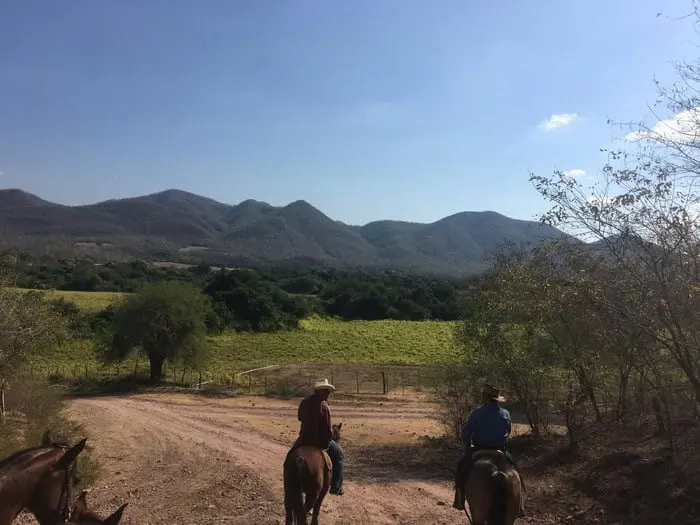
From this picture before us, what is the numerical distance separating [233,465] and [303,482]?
6290 millimetres

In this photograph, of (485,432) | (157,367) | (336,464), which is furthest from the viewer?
(157,367)

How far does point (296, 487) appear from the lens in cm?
780

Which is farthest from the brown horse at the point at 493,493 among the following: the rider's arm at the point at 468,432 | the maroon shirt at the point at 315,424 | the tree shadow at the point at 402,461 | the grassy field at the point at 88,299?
the grassy field at the point at 88,299

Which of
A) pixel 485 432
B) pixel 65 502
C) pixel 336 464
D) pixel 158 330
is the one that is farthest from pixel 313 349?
pixel 65 502

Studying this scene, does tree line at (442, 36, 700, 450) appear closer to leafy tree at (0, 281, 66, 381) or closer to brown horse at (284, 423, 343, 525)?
brown horse at (284, 423, 343, 525)

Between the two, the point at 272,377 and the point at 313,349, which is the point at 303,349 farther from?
the point at 272,377

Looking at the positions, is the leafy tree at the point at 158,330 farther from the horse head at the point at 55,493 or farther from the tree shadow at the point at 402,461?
the horse head at the point at 55,493

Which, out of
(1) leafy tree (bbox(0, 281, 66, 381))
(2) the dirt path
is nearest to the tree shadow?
(2) the dirt path

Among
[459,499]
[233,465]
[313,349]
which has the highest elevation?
[459,499]

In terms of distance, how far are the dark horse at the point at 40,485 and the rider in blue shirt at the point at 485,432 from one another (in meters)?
4.76

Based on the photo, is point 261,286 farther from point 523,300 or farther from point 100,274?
point 523,300

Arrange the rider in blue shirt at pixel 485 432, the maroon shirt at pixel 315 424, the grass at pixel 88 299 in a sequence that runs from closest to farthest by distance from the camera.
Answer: the rider in blue shirt at pixel 485 432
the maroon shirt at pixel 315 424
the grass at pixel 88 299

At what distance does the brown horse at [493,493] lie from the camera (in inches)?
276

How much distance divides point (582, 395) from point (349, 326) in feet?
171
